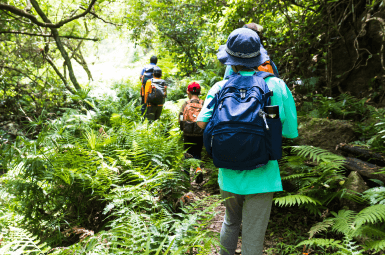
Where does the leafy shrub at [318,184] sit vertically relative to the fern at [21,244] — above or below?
above

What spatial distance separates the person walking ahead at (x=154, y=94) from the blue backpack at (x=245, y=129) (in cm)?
464

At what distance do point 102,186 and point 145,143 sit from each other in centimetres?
101

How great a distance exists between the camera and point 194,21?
933cm

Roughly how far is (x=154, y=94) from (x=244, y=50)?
182 inches

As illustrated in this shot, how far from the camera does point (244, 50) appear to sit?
183 centimetres

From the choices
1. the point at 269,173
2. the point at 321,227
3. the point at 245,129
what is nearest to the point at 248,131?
the point at 245,129

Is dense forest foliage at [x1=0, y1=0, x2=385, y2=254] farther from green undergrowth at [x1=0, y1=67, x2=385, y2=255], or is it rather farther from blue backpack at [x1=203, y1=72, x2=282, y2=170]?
blue backpack at [x1=203, y1=72, x2=282, y2=170]

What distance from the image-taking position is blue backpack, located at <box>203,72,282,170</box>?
5.44ft

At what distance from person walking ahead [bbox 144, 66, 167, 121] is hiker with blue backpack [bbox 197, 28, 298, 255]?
443cm

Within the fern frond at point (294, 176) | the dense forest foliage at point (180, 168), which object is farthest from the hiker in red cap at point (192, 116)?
the fern frond at point (294, 176)

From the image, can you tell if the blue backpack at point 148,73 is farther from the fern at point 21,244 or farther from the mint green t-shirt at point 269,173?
the mint green t-shirt at point 269,173

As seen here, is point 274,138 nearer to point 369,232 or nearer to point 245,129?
point 245,129

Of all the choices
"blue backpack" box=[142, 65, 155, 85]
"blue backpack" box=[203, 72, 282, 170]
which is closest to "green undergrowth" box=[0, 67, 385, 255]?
"blue backpack" box=[203, 72, 282, 170]

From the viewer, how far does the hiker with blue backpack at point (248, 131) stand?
1668 mm
